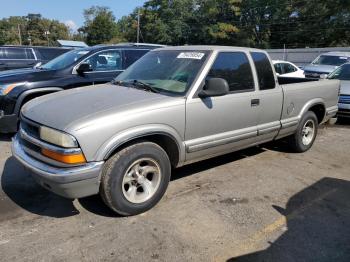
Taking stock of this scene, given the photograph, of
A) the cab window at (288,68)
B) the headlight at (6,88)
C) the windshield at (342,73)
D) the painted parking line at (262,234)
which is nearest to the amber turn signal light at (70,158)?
the painted parking line at (262,234)

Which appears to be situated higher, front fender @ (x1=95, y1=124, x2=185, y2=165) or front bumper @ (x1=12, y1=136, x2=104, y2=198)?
front fender @ (x1=95, y1=124, x2=185, y2=165)

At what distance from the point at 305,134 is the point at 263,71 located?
182 cm

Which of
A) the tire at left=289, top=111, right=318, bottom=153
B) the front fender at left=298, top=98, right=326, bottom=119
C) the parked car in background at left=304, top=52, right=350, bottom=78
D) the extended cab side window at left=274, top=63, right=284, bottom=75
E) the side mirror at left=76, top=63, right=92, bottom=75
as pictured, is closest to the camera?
the front fender at left=298, top=98, right=326, bottom=119

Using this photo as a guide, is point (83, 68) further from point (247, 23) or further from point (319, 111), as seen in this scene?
point (247, 23)

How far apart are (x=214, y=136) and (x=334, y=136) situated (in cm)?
440

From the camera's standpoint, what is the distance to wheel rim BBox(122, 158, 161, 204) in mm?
3803

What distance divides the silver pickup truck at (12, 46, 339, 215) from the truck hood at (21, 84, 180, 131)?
0.04 feet

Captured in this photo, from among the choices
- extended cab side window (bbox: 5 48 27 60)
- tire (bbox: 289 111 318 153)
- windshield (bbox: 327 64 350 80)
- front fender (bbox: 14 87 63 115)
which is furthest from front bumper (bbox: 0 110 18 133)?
windshield (bbox: 327 64 350 80)

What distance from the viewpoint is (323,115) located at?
657 cm

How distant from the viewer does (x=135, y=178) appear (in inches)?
152

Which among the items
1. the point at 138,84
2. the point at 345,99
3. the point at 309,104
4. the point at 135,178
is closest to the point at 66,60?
the point at 138,84

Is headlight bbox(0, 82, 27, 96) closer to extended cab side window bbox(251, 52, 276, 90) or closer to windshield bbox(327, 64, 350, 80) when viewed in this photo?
extended cab side window bbox(251, 52, 276, 90)

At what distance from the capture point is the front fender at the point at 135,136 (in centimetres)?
348

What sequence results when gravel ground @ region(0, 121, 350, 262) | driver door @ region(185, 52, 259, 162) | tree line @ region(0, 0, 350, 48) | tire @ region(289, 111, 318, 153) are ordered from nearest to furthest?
gravel ground @ region(0, 121, 350, 262), driver door @ region(185, 52, 259, 162), tire @ region(289, 111, 318, 153), tree line @ region(0, 0, 350, 48)
